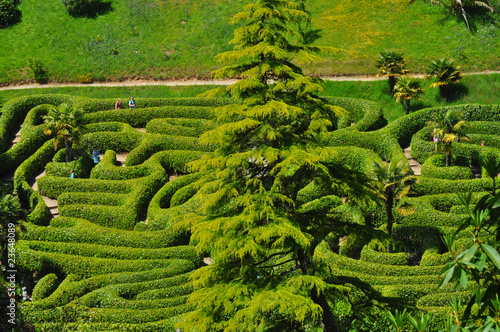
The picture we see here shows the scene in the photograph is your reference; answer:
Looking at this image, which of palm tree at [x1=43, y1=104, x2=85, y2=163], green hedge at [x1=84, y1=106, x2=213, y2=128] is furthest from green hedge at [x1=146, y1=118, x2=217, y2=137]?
palm tree at [x1=43, y1=104, x2=85, y2=163]

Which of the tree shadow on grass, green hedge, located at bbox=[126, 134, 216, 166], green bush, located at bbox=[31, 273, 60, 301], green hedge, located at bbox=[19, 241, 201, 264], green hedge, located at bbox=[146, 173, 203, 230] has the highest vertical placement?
the tree shadow on grass

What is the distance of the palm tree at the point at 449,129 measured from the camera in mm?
34750

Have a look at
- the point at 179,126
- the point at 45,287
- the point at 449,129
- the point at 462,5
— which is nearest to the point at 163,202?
the point at 179,126

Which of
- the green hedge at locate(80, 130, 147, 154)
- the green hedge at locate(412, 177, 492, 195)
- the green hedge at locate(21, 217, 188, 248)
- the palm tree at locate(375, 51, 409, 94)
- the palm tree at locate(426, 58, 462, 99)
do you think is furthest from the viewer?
the palm tree at locate(375, 51, 409, 94)

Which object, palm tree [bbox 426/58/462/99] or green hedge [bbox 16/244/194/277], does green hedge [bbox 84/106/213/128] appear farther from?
palm tree [bbox 426/58/462/99]

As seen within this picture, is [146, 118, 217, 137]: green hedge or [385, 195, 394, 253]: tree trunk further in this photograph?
[146, 118, 217, 137]: green hedge

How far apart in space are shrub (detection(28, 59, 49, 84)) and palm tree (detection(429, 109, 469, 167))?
38.5 metres

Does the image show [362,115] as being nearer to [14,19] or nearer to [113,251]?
[113,251]

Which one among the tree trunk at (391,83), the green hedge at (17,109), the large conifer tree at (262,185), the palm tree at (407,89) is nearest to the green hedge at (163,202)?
the large conifer tree at (262,185)

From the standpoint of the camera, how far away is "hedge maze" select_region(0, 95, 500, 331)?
2634 cm

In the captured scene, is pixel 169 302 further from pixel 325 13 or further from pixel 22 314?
pixel 325 13

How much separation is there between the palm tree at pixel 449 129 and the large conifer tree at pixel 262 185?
1717cm

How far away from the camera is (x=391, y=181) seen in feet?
99.1

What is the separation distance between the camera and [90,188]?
37.0m
